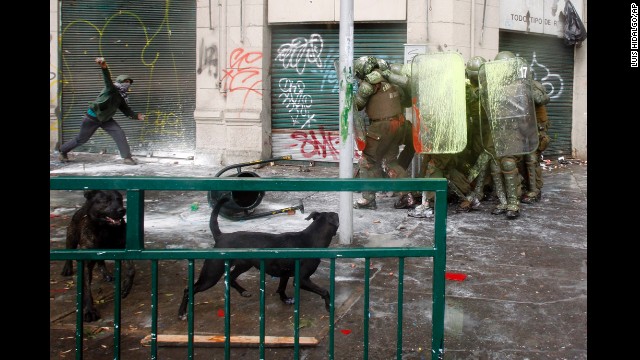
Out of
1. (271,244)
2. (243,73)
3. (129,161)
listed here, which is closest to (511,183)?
(271,244)

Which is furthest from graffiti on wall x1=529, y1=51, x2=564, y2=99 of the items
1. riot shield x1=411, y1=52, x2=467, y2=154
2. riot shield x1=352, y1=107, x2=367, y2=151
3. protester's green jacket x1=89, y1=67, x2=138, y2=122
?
protester's green jacket x1=89, y1=67, x2=138, y2=122

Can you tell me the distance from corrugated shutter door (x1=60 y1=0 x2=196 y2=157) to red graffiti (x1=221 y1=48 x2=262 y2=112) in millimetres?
1067

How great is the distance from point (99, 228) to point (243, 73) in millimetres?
7789

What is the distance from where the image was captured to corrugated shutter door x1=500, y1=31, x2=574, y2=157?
41.8 feet

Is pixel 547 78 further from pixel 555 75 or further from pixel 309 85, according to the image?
pixel 309 85

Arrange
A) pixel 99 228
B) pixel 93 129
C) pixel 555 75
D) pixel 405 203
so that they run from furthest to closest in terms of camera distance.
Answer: pixel 555 75, pixel 93 129, pixel 405 203, pixel 99 228

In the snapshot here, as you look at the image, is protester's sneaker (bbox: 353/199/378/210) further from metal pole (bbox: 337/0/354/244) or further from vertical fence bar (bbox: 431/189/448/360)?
vertical fence bar (bbox: 431/189/448/360)

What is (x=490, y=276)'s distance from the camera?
5.38m

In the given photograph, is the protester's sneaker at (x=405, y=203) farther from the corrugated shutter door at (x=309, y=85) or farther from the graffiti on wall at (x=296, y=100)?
the graffiti on wall at (x=296, y=100)

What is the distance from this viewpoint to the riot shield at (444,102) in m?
7.55

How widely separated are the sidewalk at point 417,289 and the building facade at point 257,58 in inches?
138

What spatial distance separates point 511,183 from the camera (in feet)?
25.6

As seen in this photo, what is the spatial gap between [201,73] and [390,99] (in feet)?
17.8
